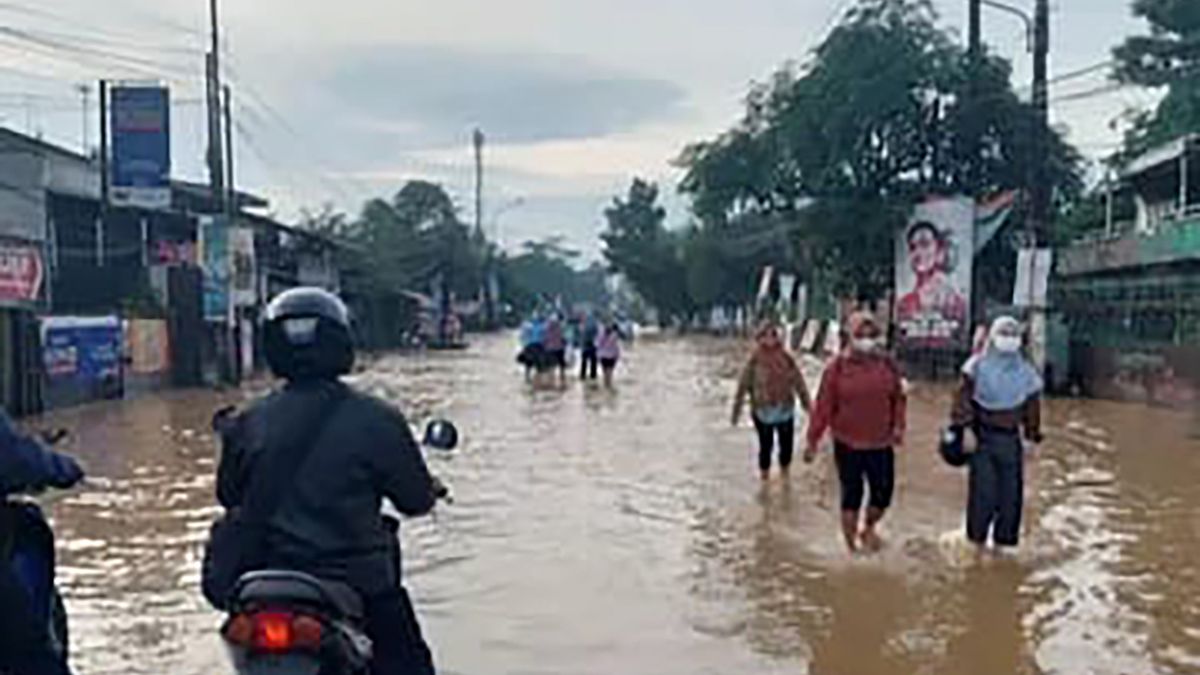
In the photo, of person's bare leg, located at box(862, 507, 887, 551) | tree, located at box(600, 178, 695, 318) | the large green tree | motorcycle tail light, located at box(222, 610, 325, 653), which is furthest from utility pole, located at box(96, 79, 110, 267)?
tree, located at box(600, 178, 695, 318)

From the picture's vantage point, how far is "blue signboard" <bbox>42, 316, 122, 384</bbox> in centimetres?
2930

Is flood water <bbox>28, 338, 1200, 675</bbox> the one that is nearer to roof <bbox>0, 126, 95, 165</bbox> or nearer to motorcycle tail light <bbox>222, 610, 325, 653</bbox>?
motorcycle tail light <bbox>222, 610, 325, 653</bbox>

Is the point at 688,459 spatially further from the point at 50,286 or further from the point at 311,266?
the point at 311,266

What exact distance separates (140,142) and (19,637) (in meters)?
32.8

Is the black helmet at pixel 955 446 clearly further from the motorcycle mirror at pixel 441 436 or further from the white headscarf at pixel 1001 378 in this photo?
the motorcycle mirror at pixel 441 436

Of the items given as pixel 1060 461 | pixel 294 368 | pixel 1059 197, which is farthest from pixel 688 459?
pixel 1059 197

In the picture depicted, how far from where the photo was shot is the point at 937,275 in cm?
3481

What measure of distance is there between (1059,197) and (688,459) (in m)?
28.7

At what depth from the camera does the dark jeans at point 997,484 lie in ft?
37.5

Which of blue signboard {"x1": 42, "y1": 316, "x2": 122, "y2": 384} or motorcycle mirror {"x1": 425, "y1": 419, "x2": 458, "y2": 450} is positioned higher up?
motorcycle mirror {"x1": 425, "y1": 419, "x2": 458, "y2": 450}

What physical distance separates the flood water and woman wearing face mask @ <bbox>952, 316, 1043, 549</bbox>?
484mm

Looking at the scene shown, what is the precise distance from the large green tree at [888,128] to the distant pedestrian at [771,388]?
984 inches

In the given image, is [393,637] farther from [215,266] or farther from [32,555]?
[215,266]

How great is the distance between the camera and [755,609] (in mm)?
9844
